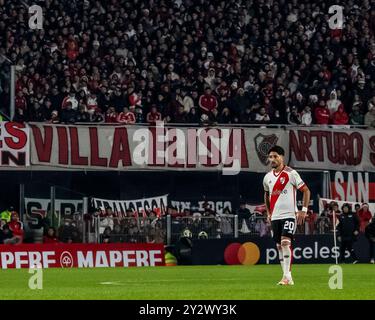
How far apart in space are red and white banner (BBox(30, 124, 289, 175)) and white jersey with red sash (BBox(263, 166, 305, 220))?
19.0 meters

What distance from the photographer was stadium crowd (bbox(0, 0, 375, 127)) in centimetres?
4431

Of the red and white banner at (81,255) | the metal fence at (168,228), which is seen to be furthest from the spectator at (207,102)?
the red and white banner at (81,255)

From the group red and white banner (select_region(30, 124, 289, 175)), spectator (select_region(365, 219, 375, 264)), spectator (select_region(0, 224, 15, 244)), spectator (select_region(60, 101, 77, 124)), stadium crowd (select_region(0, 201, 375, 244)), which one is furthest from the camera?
spectator (select_region(60, 101, 77, 124))

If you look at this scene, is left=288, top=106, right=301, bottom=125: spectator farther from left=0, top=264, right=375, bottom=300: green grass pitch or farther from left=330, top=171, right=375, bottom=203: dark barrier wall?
left=0, top=264, right=375, bottom=300: green grass pitch

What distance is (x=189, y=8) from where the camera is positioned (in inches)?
1960

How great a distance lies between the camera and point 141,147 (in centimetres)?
4378

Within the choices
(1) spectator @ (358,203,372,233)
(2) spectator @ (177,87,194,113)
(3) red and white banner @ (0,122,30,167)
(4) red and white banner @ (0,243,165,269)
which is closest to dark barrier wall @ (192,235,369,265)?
(1) spectator @ (358,203,372,233)

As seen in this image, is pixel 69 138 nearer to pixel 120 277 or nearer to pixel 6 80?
pixel 6 80

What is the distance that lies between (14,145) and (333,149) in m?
10.9

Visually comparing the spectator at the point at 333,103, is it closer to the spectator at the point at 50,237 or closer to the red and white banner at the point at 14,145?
the red and white banner at the point at 14,145

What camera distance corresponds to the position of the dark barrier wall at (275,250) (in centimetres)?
4134

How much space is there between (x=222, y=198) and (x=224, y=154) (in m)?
2.79

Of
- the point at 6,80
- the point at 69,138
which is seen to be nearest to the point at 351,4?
the point at 69,138

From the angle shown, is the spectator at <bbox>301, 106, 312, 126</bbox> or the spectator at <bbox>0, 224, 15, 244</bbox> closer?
the spectator at <bbox>0, 224, 15, 244</bbox>
